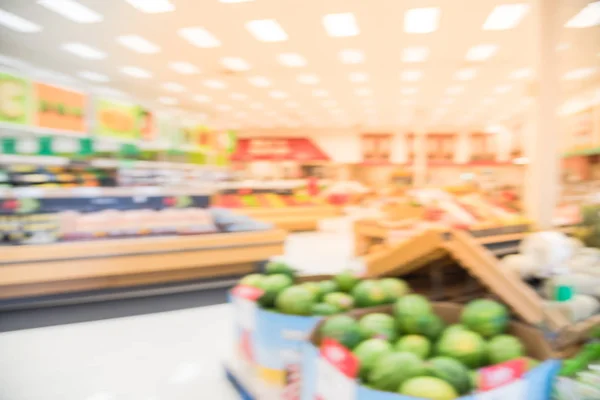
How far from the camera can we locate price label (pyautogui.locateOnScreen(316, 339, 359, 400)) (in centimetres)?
108

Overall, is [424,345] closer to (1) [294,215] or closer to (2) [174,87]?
(1) [294,215]

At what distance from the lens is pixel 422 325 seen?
1479 millimetres

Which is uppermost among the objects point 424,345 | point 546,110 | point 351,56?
point 351,56

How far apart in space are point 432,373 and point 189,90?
1064cm

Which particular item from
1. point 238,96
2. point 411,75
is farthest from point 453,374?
point 238,96

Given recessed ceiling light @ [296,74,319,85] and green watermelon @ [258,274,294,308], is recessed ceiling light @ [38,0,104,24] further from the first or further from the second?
green watermelon @ [258,274,294,308]

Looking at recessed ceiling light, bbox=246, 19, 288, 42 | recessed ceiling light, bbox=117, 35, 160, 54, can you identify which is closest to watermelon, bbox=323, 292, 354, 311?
recessed ceiling light, bbox=246, 19, 288, 42

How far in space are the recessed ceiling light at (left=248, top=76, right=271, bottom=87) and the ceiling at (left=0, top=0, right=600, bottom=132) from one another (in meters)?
0.14

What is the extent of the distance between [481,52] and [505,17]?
1587mm

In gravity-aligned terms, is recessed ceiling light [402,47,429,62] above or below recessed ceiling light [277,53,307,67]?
below

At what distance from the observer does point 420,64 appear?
796cm

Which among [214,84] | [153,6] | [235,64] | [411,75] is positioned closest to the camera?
[153,6]

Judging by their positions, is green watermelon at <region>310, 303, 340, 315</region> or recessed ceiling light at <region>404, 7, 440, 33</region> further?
recessed ceiling light at <region>404, 7, 440, 33</region>

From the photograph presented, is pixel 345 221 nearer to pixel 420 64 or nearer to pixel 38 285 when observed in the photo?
pixel 420 64
